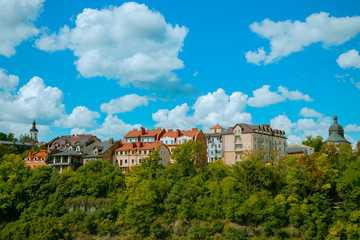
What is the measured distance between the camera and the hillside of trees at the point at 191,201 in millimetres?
48344

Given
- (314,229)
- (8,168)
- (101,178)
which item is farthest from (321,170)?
(8,168)

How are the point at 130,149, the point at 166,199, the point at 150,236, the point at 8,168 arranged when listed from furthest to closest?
the point at 130,149, the point at 8,168, the point at 166,199, the point at 150,236

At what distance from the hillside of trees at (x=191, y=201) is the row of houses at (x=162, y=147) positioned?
659 centimetres

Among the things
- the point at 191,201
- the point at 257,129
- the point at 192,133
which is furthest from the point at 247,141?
the point at 191,201

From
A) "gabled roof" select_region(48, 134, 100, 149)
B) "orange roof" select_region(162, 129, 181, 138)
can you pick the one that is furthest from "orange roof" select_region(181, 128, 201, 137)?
"gabled roof" select_region(48, 134, 100, 149)

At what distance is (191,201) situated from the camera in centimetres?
5288

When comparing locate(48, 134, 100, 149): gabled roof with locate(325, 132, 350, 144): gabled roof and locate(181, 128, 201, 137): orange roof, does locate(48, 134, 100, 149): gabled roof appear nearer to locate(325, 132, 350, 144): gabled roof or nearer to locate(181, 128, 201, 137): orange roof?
locate(181, 128, 201, 137): orange roof

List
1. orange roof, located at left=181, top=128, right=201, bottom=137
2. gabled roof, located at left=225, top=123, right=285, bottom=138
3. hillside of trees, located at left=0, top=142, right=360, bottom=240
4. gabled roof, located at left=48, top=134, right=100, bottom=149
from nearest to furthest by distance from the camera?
hillside of trees, located at left=0, top=142, right=360, bottom=240
gabled roof, located at left=225, top=123, right=285, bottom=138
orange roof, located at left=181, top=128, right=201, bottom=137
gabled roof, located at left=48, top=134, right=100, bottom=149

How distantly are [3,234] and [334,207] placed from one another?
50727 millimetres

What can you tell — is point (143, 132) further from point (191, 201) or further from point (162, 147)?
point (191, 201)

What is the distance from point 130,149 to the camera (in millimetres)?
69750

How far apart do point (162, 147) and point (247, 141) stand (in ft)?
56.7

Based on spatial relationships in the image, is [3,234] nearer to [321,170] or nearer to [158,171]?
[158,171]

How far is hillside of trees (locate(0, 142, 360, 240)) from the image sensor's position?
48.3m
